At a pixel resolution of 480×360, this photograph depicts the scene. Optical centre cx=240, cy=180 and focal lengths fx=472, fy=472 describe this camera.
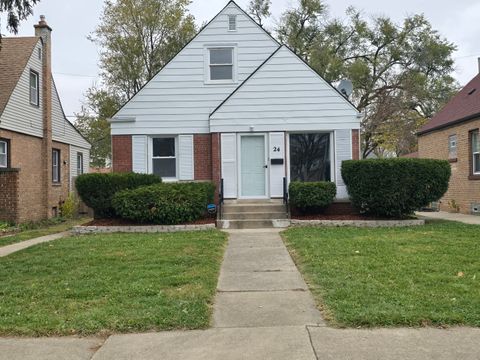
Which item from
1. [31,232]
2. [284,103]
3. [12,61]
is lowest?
[31,232]

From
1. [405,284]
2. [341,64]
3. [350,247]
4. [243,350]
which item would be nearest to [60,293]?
[243,350]

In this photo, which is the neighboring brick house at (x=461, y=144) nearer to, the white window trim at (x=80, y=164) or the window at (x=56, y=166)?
the window at (x=56, y=166)

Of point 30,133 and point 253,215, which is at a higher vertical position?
point 30,133

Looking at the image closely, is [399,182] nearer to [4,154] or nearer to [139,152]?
[139,152]

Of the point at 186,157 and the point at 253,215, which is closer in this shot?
the point at 253,215

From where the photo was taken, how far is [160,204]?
12.3m

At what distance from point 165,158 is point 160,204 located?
3.69 metres

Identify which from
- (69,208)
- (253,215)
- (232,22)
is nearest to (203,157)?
(253,215)

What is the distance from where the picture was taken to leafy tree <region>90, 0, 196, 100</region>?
31.3 metres

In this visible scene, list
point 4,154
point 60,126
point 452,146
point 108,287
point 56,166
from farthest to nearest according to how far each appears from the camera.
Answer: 1. point 60,126
2. point 56,166
3. point 452,146
4. point 4,154
5. point 108,287

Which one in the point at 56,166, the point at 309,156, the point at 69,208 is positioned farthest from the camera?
the point at 56,166

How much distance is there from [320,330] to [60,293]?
332 cm

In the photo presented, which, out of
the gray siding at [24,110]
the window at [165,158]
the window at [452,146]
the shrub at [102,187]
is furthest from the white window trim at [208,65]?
the window at [452,146]

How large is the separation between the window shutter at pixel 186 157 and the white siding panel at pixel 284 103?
113 centimetres
